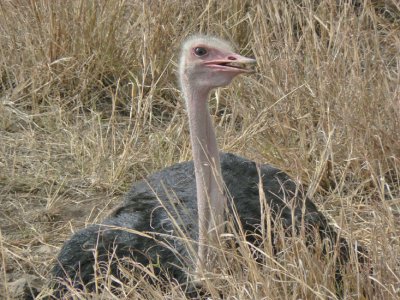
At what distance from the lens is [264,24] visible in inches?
241

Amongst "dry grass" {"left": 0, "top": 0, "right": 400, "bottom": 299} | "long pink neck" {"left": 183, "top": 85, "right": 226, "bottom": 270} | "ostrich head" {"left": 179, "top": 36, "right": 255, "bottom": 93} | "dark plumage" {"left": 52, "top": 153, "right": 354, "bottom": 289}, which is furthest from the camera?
"dry grass" {"left": 0, "top": 0, "right": 400, "bottom": 299}

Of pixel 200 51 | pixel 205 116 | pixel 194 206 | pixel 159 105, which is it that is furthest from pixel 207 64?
pixel 159 105

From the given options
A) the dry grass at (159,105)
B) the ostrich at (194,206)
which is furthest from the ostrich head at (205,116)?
the dry grass at (159,105)

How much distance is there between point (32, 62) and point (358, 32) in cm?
182

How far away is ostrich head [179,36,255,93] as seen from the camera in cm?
420

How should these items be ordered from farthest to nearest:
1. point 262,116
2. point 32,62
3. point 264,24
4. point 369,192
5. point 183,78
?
point 32,62 → point 264,24 → point 262,116 → point 369,192 → point 183,78

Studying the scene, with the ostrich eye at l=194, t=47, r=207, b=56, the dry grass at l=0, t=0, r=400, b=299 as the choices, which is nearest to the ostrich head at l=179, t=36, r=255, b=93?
the ostrich eye at l=194, t=47, r=207, b=56

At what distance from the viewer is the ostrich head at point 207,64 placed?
420 centimetres

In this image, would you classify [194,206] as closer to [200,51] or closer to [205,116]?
[205,116]

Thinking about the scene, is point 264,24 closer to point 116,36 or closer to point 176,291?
point 116,36

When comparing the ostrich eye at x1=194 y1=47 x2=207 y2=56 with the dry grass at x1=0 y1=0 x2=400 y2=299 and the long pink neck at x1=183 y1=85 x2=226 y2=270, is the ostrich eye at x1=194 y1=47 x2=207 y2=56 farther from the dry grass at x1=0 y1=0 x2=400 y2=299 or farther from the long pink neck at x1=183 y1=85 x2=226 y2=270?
the dry grass at x1=0 y1=0 x2=400 y2=299

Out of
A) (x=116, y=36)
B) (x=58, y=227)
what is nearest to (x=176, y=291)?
(x=58, y=227)

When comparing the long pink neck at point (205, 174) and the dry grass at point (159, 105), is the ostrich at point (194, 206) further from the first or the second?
the dry grass at point (159, 105)

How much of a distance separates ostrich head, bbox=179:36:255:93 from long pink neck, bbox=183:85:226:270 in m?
0.04
